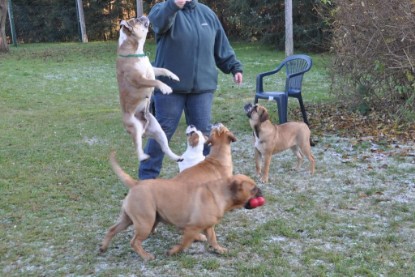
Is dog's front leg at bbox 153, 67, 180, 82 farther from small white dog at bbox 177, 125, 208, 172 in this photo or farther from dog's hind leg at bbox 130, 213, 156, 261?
dog's hind leg at bbox 130, 213, 156, 261

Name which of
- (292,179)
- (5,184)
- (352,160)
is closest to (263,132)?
(292,179)

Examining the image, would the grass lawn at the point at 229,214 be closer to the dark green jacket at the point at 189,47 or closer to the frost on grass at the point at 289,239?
the frost on grass at the point at 289,239

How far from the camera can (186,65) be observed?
15.9 feet

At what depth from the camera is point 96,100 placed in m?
12.9

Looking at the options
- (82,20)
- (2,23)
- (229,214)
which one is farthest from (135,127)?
(82,20)

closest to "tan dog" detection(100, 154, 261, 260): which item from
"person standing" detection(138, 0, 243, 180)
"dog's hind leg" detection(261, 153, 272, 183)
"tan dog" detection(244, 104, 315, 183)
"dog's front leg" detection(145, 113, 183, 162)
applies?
"dog's front leg" detection(145, 113, 183, 162)

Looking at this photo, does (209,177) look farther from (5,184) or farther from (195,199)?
(5,184)

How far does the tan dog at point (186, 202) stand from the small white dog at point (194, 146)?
1.12m

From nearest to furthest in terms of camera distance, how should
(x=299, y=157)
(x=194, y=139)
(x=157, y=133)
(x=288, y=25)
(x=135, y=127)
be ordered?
(x=135, y=127), (x=157, y=133), (x=194, y=139), (x=299, y=157), (x=288, y=25)

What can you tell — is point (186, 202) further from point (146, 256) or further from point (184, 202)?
point (146, 256)

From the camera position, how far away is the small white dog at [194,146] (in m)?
5.09

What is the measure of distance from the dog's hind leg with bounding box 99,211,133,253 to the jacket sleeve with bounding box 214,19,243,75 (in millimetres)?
2113

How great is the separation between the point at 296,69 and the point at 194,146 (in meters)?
5.09

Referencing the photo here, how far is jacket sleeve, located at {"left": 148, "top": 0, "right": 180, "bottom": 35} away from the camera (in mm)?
4363
